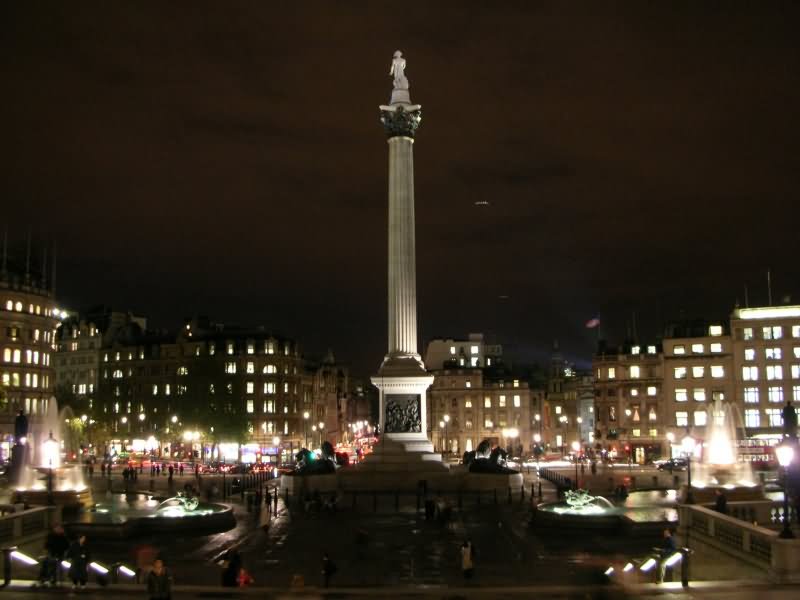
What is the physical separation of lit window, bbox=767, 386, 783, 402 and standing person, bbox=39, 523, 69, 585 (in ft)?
352

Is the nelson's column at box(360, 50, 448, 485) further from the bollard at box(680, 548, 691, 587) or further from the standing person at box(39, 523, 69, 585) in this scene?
the bollard at box(680, 548, 691, 587)

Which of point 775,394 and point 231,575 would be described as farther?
point 775,394

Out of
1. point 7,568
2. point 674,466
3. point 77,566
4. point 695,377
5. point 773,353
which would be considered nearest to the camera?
point 77,566

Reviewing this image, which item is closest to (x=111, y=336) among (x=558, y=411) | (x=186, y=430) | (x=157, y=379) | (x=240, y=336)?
(x=157, y=379)

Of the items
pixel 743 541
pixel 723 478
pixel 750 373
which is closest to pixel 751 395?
pixel 750 373

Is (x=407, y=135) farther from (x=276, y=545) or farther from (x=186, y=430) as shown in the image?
(x=186, y=430)

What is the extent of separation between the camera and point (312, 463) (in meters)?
66.3

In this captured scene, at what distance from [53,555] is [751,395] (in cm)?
10884

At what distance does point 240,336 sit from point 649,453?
2376 inches

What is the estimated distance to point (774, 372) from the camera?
121m

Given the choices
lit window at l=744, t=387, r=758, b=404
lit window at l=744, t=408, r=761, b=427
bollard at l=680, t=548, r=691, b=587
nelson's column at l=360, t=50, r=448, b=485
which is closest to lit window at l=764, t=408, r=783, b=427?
lit window at l=744, t=408, r=761, b=427

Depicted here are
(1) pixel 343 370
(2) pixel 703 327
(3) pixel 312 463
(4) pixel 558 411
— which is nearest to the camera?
(3) pixel 312 463

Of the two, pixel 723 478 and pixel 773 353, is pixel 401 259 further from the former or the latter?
pixel 773 353

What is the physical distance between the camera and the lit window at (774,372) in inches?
4744
